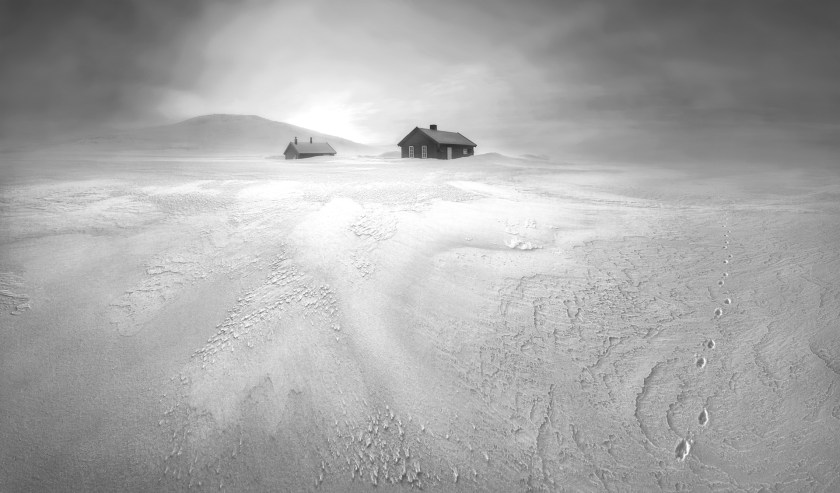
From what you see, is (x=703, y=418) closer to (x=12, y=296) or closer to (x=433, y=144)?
(x=12, y=296)

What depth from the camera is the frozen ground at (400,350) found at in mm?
2354

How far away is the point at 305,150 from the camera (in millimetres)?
30984

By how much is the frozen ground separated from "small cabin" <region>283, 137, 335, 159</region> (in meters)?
26.9

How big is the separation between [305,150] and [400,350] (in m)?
30.8

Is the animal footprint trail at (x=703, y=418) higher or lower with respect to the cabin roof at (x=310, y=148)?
lower

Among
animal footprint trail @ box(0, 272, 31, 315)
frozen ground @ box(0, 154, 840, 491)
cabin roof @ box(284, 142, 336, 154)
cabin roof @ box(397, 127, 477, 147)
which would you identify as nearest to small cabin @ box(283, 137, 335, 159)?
cabin roof @ box(284, 142, 336, 154)

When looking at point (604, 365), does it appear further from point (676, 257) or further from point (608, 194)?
point (608, 194)

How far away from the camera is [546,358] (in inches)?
116

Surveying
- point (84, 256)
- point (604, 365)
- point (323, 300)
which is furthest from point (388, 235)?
point (84, 256)

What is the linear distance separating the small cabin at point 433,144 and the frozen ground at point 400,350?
20.7 m

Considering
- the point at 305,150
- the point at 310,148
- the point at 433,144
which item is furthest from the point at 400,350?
the point at 310,148

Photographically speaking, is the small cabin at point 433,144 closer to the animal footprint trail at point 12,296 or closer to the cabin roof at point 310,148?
the cabin roof at point 310,148

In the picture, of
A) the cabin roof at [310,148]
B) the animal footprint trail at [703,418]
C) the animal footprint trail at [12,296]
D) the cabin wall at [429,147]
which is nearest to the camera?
the animal footprint trail at [703,418]

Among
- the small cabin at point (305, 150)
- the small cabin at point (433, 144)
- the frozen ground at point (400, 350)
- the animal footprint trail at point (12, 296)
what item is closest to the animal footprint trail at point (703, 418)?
the frozen ground at point (400, 350)
